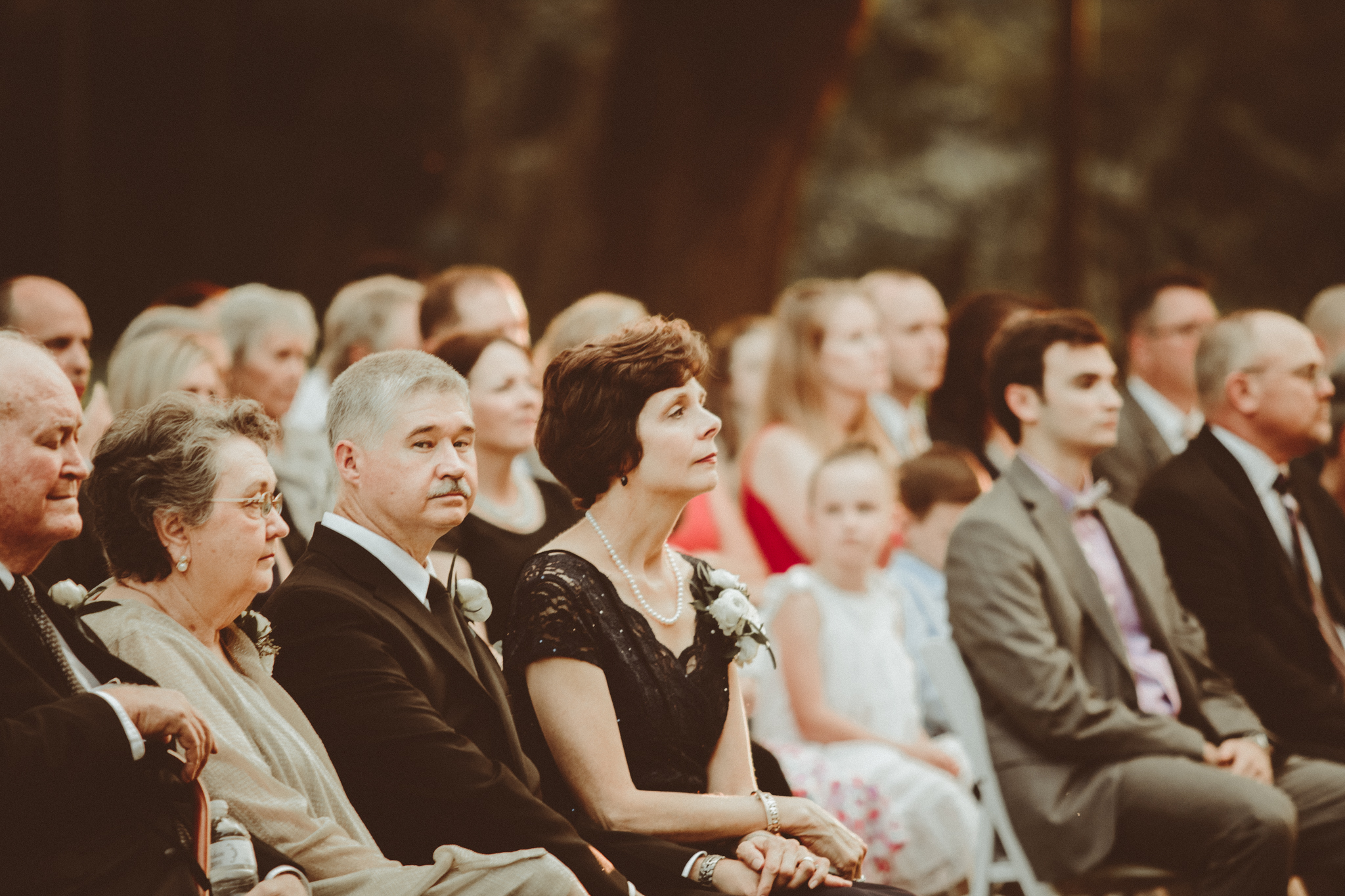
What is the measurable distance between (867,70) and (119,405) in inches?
560

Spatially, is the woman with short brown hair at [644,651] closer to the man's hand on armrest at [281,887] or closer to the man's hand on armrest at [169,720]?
the man's hand on armrest at [281,887]

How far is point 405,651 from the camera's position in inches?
123

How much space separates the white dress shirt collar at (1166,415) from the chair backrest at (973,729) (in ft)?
7.53

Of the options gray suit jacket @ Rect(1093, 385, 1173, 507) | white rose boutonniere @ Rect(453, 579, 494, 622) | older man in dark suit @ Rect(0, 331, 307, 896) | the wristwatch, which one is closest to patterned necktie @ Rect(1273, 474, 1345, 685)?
the wristwatch

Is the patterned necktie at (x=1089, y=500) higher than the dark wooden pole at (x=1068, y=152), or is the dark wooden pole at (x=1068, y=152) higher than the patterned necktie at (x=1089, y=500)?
the dark wooden pole at (x=1068, y=152)

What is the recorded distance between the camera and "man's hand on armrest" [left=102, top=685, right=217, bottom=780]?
2.55 m

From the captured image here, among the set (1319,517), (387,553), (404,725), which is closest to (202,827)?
(404,725)

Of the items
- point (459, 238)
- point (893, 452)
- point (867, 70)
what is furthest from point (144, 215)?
point (893, 452)

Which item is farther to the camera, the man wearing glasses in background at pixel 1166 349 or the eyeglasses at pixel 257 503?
the man wearing glasses in background at pixel 1166 349

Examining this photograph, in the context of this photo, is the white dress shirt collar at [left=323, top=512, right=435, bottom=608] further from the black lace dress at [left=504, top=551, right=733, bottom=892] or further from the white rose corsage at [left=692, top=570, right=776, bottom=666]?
the white rose corsage at [left=692, top=570, right=776, bottom=666]

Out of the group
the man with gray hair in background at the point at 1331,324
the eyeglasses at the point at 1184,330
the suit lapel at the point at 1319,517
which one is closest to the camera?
the suit lapel at the point at 1319,517

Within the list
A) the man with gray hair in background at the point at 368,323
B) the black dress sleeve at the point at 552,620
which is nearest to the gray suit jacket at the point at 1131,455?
the man with gray hair in background at the point at 368,323

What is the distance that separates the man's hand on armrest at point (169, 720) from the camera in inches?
100

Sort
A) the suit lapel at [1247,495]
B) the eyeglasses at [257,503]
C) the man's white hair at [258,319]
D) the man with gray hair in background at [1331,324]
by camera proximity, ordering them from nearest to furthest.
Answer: the eyeglasses at [257,503] < the suit lapel at [1247,495] < the man's white hair at [258,319] < the man with gray hair in background at [1331,324]
